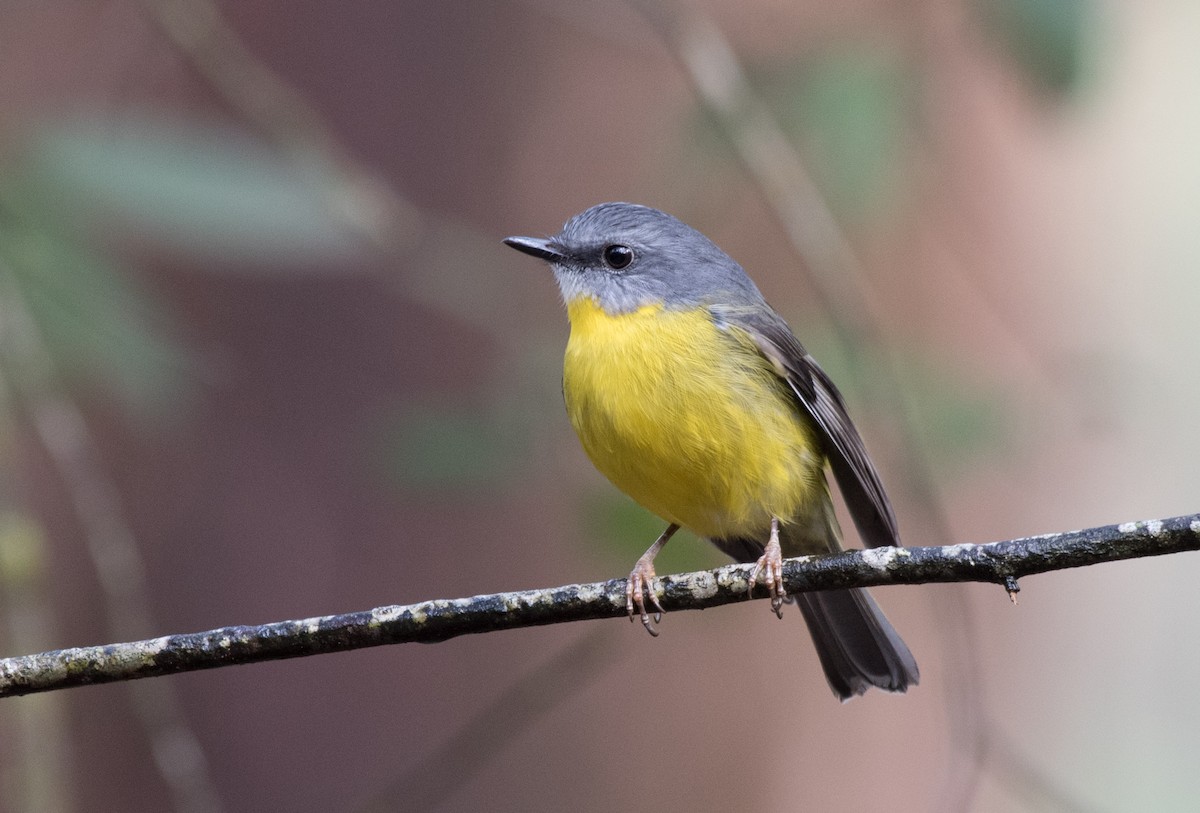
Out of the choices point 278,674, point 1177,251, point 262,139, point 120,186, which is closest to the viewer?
point 120,186

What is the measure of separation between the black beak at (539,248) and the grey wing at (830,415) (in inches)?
25.2

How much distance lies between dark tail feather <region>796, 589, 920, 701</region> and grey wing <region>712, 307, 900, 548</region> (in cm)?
23

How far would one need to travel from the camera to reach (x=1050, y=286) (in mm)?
7723

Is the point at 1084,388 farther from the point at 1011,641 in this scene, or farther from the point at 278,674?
the point at 278,674

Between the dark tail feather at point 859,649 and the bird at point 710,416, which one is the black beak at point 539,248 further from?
the dark tail feather at point 859,649

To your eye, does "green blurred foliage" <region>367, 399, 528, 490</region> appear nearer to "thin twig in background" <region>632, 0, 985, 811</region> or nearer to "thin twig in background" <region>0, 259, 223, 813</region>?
"thin twig in background" <region>0, 259, 223, 813</region>

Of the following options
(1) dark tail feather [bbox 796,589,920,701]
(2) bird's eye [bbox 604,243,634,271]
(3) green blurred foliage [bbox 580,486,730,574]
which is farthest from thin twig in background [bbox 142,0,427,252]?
(1) dark tail feather [bbox 796,589,920,701]

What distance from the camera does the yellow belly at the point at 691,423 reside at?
3.68 m

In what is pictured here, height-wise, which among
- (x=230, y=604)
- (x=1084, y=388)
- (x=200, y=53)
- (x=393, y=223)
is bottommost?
(x=230, y=604)

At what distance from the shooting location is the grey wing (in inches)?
155

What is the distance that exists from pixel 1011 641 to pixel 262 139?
4.81 meters

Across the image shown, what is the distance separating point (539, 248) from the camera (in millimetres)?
4375

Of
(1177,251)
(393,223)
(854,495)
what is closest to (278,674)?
(393,223)

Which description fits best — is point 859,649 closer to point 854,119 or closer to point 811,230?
point 811,230
